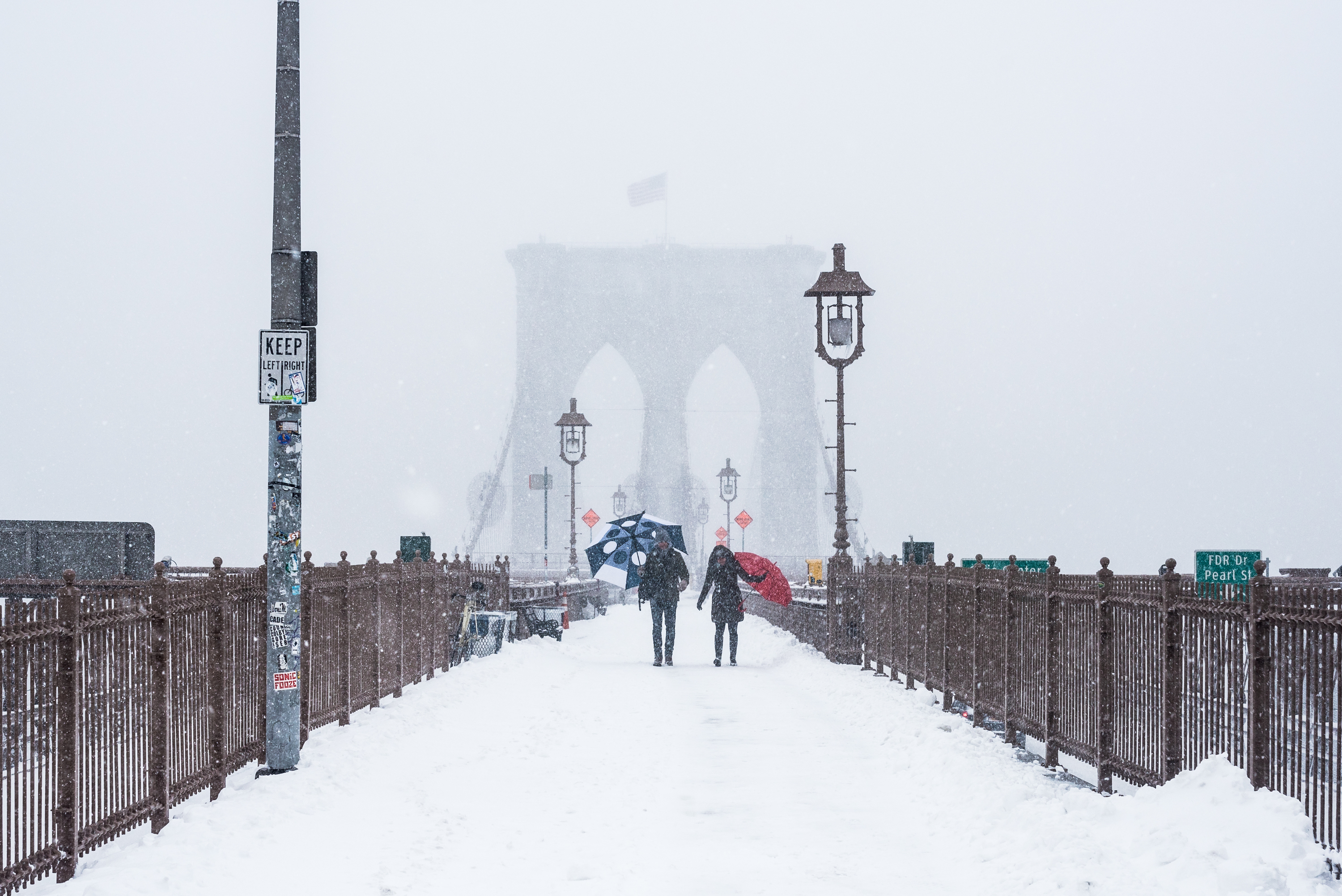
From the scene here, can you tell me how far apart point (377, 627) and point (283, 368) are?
13.7ft

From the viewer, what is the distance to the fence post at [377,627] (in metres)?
11.7

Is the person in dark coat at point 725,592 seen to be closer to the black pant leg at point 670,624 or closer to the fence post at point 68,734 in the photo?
the black pant leg at point 670,624

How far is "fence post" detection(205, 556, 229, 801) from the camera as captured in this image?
7652 millimetres

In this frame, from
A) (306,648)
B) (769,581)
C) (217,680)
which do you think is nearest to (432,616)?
(306,648)

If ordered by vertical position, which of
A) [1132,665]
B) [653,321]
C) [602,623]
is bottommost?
[602,623]

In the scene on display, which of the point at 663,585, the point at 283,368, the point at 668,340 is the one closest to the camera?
the point at 283,368

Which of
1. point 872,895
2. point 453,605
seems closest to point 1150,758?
point 872,895

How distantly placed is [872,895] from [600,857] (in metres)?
1.40

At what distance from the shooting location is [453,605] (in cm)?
1659

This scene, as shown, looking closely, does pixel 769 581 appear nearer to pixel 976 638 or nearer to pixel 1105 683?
pixel 976 638

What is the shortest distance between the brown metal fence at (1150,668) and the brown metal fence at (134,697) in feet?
17.9

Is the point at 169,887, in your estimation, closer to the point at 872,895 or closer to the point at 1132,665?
the point at 872,895

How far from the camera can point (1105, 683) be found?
26.2ft

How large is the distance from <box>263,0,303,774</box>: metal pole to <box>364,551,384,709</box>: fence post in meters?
3.04
